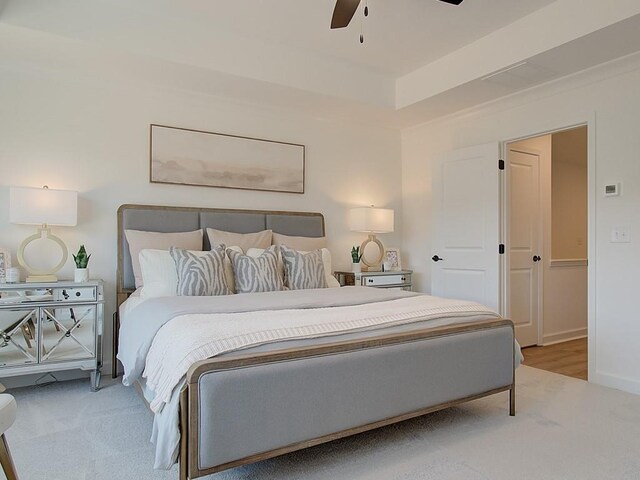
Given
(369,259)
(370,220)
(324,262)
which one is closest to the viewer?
(324,262)

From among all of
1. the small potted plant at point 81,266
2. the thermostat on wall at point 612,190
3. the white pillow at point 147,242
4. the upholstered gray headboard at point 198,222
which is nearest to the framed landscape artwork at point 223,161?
the upholstered gray headboard at point 198,222

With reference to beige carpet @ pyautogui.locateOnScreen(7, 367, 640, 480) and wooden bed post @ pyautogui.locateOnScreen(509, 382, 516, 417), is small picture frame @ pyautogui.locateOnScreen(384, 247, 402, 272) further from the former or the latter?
wooden bed post @ pyautogui.locateOnScreen(509, 382, 516, 417)

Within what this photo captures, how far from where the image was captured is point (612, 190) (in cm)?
329

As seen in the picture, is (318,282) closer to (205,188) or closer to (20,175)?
(205,188)

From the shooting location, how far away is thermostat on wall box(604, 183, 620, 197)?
128 inches

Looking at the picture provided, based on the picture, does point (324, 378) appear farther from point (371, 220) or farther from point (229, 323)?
point (371, 220)

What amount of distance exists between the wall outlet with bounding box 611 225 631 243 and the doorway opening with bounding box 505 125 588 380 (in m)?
0.97

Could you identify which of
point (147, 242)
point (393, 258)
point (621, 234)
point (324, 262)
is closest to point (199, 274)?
point (147, 242)

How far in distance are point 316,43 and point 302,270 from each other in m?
1.89

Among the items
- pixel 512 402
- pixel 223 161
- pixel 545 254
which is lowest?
pixel 512 402

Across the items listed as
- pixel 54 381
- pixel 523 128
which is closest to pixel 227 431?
pixel 54 381

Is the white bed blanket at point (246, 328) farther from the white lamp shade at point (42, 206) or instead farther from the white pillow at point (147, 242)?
the white lamp shade at point (42, 206)

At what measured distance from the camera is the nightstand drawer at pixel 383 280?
4422 mm

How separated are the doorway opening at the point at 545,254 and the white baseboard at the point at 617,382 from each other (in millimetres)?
498
